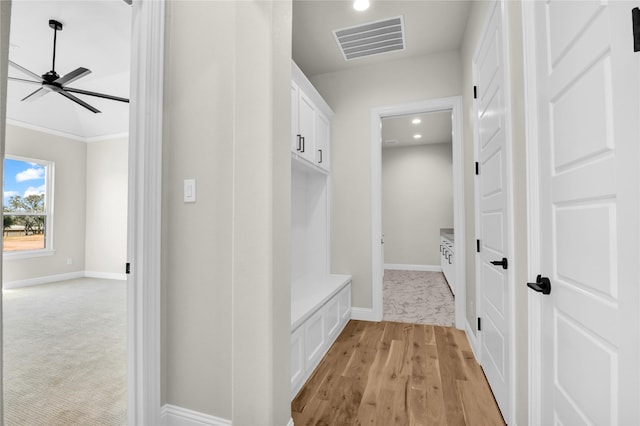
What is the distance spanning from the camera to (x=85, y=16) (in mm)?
2965

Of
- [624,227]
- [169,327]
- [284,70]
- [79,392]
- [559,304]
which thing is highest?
[284,70]

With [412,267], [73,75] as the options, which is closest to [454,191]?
[73,75]

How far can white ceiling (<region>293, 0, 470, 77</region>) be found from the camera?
2.53m

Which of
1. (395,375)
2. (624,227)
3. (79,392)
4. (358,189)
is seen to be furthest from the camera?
(358,189)

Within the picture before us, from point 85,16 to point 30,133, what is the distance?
3.37 meters

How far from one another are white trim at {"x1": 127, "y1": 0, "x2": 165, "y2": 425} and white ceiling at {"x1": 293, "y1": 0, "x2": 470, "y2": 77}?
61.4 inches

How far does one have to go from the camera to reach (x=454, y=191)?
3127mm

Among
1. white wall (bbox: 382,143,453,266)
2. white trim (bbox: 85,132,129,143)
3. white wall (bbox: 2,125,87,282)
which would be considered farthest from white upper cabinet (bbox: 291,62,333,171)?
white wall (bbox: 2,125,87,282)

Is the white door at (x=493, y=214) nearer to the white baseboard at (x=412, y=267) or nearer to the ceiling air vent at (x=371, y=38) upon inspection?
the ceiling air vent at (x=371, y=38)

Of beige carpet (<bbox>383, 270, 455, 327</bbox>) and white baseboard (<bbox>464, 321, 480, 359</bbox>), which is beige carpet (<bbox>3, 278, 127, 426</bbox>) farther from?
beige carpet (<bbox>383, 270, 455, 327</bbox>)

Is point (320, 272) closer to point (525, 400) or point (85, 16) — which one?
point (525, 400)

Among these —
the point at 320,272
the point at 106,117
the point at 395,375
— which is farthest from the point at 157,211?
the point at 106,117

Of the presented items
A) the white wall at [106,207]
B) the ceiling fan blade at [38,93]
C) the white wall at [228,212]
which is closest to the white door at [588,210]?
the white wall at [228,212]

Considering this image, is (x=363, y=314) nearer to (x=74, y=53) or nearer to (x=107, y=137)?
(x=74, y=53)
